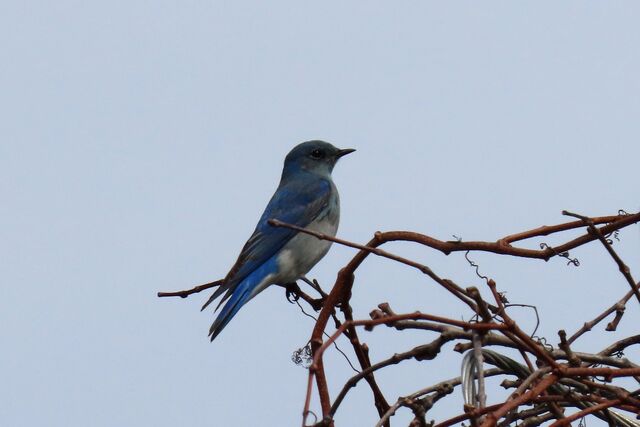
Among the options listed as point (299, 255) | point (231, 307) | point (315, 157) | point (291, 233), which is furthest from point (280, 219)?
point (231, 307)

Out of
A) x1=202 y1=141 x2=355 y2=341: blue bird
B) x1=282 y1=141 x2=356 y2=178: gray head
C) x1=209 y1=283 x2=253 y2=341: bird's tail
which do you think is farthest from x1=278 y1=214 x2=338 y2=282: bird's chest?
x1=282 y1=141 x2=356 y2=178: gray head

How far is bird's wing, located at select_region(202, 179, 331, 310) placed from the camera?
27.0 ft

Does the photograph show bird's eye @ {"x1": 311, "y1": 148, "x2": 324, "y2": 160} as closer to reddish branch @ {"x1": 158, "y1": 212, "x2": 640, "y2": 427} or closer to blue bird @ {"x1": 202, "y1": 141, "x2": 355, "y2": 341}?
blue bird @ {"x1": 202, "y1": 141, "x2": 355, "y2": 341}

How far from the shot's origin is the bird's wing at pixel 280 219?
8234mm

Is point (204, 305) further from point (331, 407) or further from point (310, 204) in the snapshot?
point (331, 407)

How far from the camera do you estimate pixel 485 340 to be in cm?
359

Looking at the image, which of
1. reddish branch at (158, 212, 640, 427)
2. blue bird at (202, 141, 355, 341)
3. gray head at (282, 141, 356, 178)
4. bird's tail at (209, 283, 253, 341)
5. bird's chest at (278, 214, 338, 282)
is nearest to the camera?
reddish branch at (158, 212, 640, 427)

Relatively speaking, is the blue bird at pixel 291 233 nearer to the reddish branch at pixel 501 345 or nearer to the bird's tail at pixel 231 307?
the bird's tail at pixel 231 307

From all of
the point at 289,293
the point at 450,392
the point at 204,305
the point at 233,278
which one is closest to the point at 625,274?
the point at 450,392

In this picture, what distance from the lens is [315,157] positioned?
10.1 metres

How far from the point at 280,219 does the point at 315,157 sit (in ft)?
3.88

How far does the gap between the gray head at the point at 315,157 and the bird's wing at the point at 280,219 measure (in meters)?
0.36

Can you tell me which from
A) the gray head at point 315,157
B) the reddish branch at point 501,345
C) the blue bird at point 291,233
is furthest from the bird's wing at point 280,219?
the reddish branch at point 501,345

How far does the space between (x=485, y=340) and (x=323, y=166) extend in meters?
6.58
